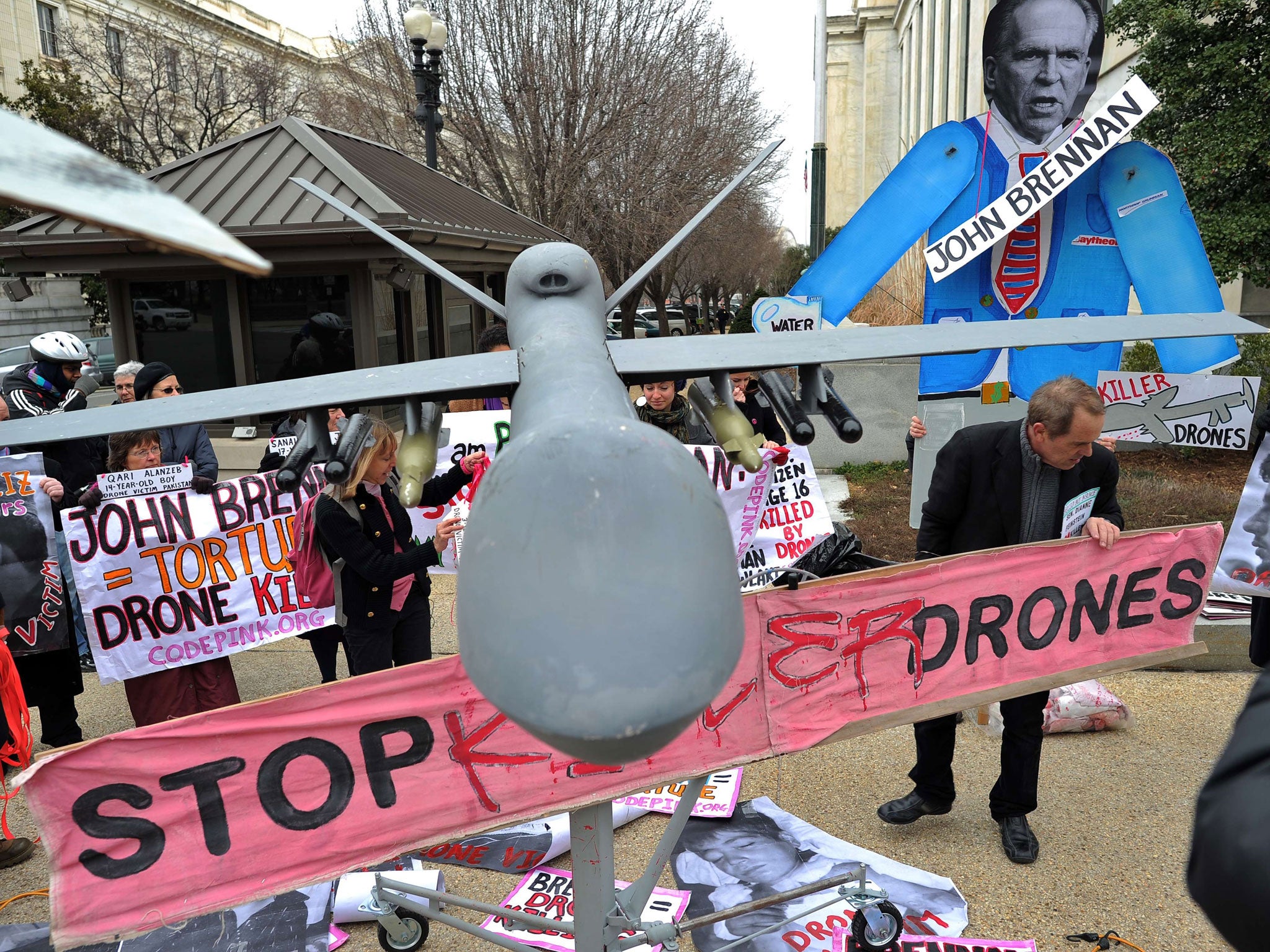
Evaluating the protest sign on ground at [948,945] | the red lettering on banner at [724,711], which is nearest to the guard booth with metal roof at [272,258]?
the red lettering on banner at [724,711]

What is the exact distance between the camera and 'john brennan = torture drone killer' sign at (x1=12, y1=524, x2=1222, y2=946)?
9.35 ft

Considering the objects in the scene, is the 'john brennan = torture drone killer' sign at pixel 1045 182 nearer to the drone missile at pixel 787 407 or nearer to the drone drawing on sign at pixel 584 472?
the drone drawing on sign at pixel 584 472

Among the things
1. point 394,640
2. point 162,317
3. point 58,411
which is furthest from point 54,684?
point 162,317

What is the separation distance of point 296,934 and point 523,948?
3.76 feet

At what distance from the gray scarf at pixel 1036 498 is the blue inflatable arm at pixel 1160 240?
12.0 feet

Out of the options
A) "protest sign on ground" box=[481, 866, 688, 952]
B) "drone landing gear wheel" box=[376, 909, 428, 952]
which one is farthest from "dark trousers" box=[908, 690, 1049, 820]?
"drone landing gear wheel" box=[376, 909, 428, 952]

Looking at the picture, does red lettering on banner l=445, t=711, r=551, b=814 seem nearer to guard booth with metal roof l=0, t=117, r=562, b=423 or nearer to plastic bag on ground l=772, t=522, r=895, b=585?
plastic bag on ground l=772, t=522, r=895, b=585

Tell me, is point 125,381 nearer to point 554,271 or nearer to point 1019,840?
point 554,271

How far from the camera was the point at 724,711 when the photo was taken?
3.41 m

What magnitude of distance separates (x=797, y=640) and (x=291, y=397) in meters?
2.07

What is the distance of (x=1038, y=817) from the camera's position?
14.7 ft

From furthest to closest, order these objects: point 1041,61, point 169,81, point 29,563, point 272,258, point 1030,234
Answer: point 169,81 < point 272,258 < point 1030,234 < point 1041,61 < point 29,563

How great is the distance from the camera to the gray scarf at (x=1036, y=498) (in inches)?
161

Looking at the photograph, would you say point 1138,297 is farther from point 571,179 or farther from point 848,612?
point 571,179
